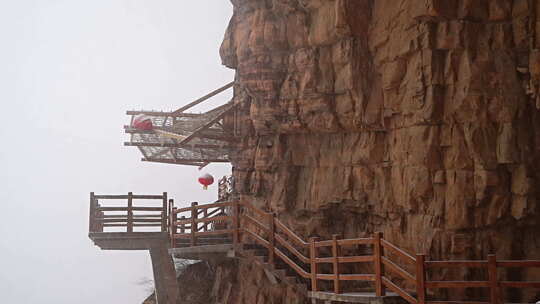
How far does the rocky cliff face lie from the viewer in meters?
11.9

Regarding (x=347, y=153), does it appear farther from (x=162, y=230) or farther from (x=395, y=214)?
(x=162, y=230)

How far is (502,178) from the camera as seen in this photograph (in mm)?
11977

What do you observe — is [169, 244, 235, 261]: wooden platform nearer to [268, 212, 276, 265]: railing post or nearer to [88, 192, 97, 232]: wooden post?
[268, 212, 276, 265]: railing post

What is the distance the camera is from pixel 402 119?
1321 centimetres

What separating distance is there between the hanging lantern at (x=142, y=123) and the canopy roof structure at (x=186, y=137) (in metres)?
0.10

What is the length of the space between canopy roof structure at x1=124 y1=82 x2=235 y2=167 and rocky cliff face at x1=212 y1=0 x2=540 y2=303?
165cm

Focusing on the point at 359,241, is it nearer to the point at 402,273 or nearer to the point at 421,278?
the point at 402,273

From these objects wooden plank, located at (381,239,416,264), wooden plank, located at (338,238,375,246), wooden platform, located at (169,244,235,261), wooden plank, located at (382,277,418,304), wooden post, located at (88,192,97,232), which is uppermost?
wooden post, located at (88,192,97,232)

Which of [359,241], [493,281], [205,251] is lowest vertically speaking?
[493,281]

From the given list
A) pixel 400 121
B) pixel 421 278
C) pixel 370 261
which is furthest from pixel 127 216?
pixel 421 278

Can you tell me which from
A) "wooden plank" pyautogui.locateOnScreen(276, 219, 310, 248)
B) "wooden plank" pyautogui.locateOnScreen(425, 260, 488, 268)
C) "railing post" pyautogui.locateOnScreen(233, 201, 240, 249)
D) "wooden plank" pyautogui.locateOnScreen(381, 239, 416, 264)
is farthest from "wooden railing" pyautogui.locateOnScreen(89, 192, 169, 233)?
"wooden plank" pyautogui.locateOnScreen(425, 260, 488, 268)

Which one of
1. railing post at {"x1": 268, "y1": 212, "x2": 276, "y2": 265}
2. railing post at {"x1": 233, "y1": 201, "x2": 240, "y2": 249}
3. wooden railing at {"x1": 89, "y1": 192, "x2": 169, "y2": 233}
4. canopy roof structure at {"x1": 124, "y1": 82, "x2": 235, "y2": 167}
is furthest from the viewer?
canopy roof structure at {"x1": 124, "y1": 82, "x2": 235, "y2": 167}

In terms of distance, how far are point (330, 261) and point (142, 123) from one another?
8.98 metres

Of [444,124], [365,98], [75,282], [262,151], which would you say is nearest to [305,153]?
[262,151]
